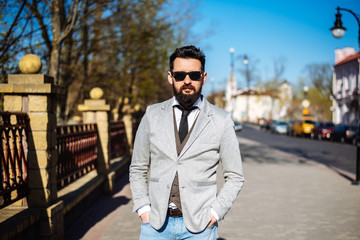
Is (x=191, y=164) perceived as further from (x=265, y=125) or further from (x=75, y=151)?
(x=265, y=125)

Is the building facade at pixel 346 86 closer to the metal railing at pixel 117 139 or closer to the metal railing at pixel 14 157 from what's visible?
the metal railing at pixel 117 139

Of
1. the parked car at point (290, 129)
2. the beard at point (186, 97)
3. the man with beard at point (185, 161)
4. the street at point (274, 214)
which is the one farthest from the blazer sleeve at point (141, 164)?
the parked car at point (290, 129)

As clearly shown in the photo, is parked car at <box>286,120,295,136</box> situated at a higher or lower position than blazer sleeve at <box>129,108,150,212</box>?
lower

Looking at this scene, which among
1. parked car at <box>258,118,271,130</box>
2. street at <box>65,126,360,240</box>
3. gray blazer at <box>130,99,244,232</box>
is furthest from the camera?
parked car at <box>258,118,271,130</box>

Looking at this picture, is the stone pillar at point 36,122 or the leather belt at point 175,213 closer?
the leather belt at point 175,213

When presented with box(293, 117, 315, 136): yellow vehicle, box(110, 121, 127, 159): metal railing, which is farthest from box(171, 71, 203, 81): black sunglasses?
box(293, 117, 315, 136): yellow vehicle

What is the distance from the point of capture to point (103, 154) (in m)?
9.04

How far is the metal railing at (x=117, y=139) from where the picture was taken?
11359 millimetres

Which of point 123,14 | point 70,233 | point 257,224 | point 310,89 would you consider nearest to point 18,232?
point 70,233

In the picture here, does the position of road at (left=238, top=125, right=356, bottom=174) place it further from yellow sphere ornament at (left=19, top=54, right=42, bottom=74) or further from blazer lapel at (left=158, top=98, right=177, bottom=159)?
Result: blazer lapel at (left=158, top=98, right=177, bottom=159)

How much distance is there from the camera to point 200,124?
275 centimetres

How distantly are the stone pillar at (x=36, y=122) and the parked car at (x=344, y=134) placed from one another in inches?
1134

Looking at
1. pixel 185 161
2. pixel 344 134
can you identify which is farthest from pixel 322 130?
pixel 185 161

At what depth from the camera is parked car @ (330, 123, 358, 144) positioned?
101ft
